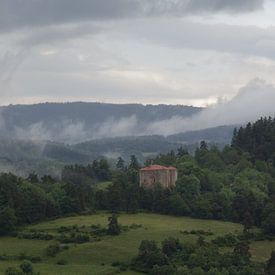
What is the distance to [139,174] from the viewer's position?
150000mm

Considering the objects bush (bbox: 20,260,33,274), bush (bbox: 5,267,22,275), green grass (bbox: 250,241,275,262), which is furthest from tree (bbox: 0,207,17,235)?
green grass (bbox: 250,241,275,262)

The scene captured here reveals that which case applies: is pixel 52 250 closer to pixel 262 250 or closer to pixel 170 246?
pixel 170 246

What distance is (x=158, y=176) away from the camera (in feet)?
477

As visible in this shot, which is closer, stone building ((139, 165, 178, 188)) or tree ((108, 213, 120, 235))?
tree ((108, 213, 120, 235))

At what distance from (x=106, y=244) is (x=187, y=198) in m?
36.9

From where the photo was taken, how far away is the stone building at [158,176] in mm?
144500

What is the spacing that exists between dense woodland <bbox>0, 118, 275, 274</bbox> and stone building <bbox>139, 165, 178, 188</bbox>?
2545 millimetres

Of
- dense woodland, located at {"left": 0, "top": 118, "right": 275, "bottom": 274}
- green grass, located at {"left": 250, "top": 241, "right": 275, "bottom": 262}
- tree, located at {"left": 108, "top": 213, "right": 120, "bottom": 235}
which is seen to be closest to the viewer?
dense woodland, located at {"left": 0, "top": 118, "right": 275, "bottom": 274}

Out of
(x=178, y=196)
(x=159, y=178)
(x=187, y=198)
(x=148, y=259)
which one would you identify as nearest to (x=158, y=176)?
(x=159, y=178)

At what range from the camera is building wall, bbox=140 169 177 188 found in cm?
14438

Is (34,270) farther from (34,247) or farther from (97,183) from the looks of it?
(97,183)

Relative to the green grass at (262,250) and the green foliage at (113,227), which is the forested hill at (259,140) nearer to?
the green grass at (262,250)

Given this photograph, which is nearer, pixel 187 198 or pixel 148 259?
pixel 148 259

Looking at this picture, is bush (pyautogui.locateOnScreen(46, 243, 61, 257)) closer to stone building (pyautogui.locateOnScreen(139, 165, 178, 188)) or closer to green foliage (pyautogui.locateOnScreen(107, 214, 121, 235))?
green foliage (pyautogui.locateOnScreen(107, 214, 121, 235))
